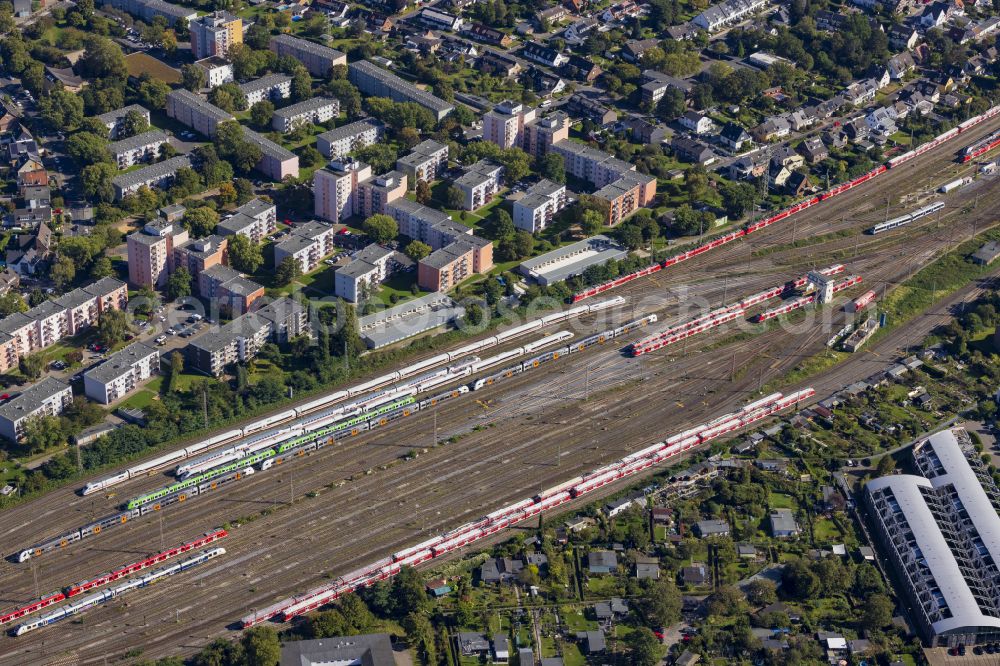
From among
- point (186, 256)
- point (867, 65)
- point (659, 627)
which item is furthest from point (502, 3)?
point (659, 627)

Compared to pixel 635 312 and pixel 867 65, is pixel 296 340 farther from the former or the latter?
pixel 867 65

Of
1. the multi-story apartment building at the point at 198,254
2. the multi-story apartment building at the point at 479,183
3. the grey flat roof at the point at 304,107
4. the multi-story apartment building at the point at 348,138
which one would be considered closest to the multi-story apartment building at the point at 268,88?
the grey flat roof at the point at 304,107

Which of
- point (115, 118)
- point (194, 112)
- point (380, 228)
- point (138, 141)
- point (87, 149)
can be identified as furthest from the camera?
point (194, 112)

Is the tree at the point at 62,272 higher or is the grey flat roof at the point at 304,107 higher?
the grey flat roof at the point at 304,107

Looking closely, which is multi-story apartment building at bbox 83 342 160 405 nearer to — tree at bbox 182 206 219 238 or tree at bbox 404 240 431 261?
tree at bbox 182 206 219 238

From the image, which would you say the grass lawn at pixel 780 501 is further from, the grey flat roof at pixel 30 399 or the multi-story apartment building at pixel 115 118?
the multi-story apartment building at pixel 115 118

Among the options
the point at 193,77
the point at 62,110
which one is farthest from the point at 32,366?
the point at 193,77

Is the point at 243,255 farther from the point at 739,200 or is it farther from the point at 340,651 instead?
the point at 739,200
